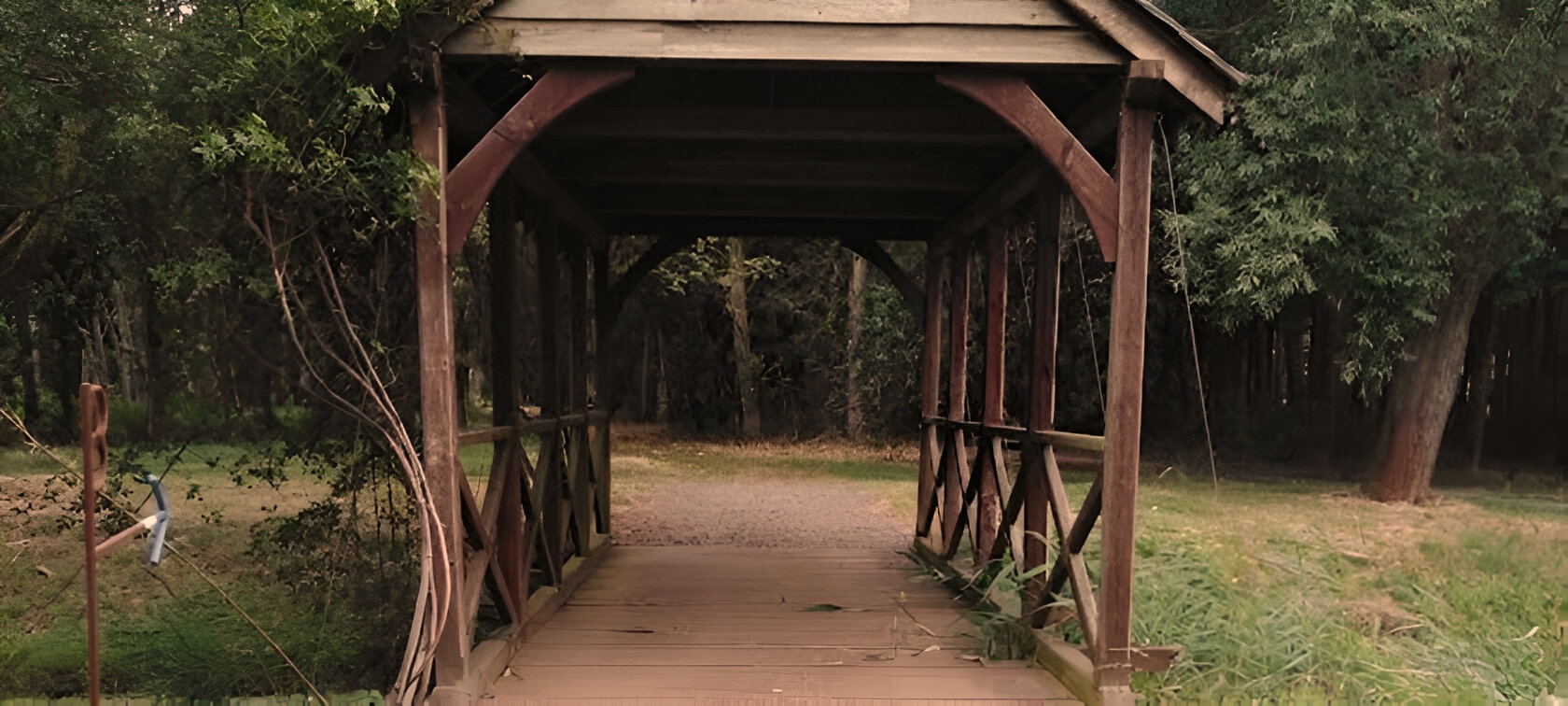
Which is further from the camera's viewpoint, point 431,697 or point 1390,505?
point 1390,505

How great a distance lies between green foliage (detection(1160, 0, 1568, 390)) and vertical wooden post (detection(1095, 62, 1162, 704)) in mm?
7693

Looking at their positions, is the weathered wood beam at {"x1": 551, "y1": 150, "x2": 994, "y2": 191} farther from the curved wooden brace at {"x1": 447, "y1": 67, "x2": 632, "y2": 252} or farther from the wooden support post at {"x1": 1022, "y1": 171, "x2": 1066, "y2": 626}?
the curved wooden brace at {"x1": 447, "y1": 67, "x2": 632, "y2": 252}

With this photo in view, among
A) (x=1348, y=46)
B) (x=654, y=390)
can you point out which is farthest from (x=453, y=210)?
(x=654, y=390)

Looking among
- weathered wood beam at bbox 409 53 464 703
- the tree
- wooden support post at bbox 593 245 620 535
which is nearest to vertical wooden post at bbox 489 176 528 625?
weathered wood beam at bbox 409 53 464 703

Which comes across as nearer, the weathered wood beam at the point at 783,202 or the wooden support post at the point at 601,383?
the weathered wood beam at the point at 783,202

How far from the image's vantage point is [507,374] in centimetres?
495

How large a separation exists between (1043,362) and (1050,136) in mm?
1585

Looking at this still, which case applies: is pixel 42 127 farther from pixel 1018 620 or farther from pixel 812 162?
pixel 1018 620

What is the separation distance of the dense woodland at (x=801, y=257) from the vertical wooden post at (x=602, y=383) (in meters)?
1.46

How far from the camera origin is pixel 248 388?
625 cm

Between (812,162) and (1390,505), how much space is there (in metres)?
10.3

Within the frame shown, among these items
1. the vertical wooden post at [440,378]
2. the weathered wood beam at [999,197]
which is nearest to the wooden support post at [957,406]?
the weathered wood beam at [999,197]

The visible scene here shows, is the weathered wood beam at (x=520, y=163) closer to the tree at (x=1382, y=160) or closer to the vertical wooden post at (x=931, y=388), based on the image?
the vertical wooden post at (x=931, y=388)

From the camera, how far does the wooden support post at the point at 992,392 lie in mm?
6402
